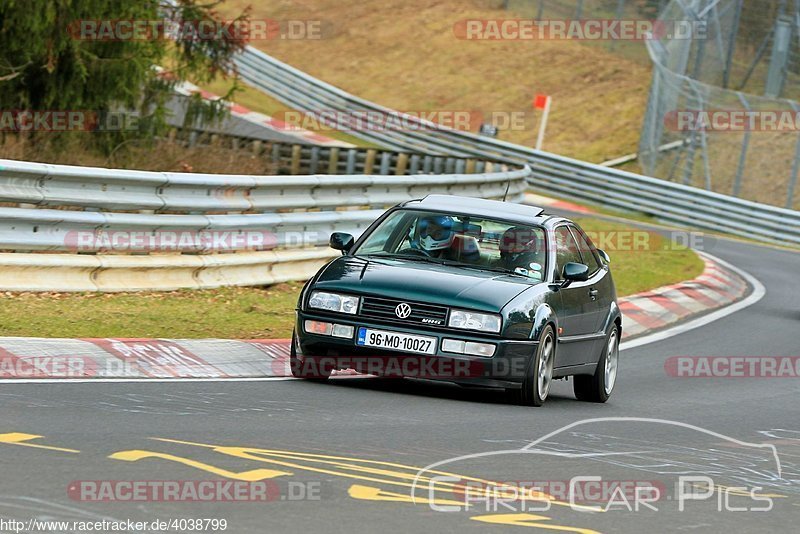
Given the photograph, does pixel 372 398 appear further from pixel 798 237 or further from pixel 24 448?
pixel 798 237

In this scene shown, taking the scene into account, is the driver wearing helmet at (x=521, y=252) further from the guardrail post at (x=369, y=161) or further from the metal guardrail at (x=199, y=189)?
the guardrail post at (x=369, y=161)

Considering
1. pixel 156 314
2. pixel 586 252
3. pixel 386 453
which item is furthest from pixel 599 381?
pixel 386 453

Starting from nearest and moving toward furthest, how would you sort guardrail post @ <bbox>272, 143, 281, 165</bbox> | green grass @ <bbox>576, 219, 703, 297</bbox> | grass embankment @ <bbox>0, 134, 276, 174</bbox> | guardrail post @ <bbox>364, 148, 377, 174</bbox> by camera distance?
grass embankment @ <bbox>0, 134, 276, 174</bbox>, green grass @ <bbox>576, 219, 703, 297</bbox>, guardrail post @ <bbox>272, 143, 281, 165</bbox>, guardrail post @ <bbox>364, 148, 377, 174</bbox>

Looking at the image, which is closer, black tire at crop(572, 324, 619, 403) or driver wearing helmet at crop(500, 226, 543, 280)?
driver wearing helmet at crop(500, 226, 543, 280)

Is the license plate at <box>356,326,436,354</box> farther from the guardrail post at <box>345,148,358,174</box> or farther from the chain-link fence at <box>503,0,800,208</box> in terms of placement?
the chain-link fence at <box>503,0,800,208</box>

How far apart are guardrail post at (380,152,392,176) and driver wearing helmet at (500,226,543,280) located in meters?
17.9

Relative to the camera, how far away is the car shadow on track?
1051 cm

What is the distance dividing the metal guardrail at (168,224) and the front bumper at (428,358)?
3.66 m

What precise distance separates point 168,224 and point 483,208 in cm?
394

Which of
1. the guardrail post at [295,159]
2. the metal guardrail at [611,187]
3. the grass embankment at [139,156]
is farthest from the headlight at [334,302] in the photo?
the metal guardrail at [611,187]

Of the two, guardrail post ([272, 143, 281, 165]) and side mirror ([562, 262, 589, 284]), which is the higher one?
side mirror ([562, 262, 589, 284])

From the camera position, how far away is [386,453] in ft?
25.7

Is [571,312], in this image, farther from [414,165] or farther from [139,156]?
[414,165]

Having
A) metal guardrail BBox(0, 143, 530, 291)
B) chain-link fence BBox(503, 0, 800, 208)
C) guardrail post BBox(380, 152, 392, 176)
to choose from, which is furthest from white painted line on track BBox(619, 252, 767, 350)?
chain-link fence BBox(503, 0, 800, 208)
